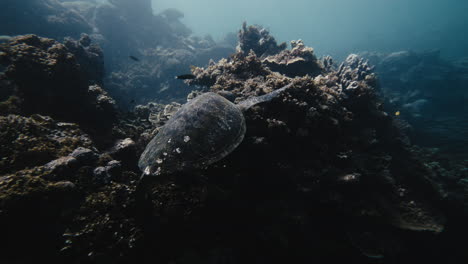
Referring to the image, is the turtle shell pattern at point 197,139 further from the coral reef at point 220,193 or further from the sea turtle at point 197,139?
the coral reef at point 220,193

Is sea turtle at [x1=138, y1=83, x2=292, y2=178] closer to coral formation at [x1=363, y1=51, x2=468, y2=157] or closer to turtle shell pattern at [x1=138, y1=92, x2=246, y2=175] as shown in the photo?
turtle shell pattern at [x1=138, y1=92, x2=246, y2=175]

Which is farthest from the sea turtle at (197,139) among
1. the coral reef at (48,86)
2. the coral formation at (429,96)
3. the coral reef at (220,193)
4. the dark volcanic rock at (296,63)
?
the coral formation at (429,96)

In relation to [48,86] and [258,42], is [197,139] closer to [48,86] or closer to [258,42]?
[48,86]

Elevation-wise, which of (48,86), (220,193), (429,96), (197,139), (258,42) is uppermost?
(429,96)

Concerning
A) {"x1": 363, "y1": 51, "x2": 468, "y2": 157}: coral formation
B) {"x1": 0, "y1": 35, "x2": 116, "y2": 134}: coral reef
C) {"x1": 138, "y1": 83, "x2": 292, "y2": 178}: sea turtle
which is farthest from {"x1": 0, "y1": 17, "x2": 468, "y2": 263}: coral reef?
Answer: {"x1": 363, "y1": 51, "x2": 468, "y2": 157}: coral formation

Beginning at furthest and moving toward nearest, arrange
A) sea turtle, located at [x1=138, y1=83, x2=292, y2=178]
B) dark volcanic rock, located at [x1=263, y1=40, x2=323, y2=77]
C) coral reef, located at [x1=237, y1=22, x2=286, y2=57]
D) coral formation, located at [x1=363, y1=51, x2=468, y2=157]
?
coral formation, located at [x1=363, y1=51, x2=468, y2=157], coral reef, located at [x1=237, y1=22, x2=286, y2=57], dark volcanic rock, located at [x1=263, y1=40, x2=323, y2=77], sea turtle, located at [x1=138, y1=83, x2=292, y2=178]

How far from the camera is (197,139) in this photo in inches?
125

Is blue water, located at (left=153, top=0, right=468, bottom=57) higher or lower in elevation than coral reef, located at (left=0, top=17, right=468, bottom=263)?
higher

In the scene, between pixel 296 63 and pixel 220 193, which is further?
pixel 296 63

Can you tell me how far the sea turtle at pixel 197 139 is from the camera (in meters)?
2.96

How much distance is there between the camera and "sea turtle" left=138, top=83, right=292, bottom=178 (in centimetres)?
296

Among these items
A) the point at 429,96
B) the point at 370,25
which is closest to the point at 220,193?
the point at 429,96

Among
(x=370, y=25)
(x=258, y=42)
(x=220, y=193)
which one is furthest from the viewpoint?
(x=370, y=25)

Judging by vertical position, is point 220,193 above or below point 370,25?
below
